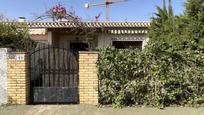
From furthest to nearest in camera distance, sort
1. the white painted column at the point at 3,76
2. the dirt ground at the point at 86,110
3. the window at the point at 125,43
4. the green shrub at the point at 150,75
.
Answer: the window at the point at 125,43 → the white painted column at the point at 3,76 → the green shrub at the point at 150,75 → the dirt ground at the point at 86,110

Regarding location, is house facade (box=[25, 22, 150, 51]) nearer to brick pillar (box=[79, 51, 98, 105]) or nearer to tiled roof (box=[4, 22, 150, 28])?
tiled roof (box=[4, 22, 150, 28])

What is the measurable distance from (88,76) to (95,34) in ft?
35.0

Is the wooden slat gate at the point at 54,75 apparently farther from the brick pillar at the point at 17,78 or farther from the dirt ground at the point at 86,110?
the dirt ground at the point at 86,110

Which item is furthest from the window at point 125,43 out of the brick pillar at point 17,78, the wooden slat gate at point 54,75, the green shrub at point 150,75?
the brick pillar at point 17,78

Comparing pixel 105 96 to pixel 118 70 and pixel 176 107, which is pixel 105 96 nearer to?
pixel 118 70

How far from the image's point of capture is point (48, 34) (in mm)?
22125

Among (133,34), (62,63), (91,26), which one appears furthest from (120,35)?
Result: (62,63)

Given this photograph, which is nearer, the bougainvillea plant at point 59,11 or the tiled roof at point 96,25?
the bougainvillea plant at point 59,11

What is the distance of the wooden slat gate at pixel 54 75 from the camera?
12.0 metres

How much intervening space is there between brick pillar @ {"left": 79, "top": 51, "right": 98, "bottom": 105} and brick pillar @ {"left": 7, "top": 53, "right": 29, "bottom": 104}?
1548 millimetres

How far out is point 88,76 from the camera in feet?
38.3

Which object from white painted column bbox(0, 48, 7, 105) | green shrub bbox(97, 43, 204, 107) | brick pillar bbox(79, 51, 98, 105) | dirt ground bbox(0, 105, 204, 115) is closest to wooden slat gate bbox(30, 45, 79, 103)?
brick pillar bbox(79, 51, 98, 105)

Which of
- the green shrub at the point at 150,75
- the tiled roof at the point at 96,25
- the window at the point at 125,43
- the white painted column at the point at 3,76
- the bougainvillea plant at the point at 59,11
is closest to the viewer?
the green shrub at the point at 150,75

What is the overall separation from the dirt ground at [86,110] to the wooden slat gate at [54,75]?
0.51m
